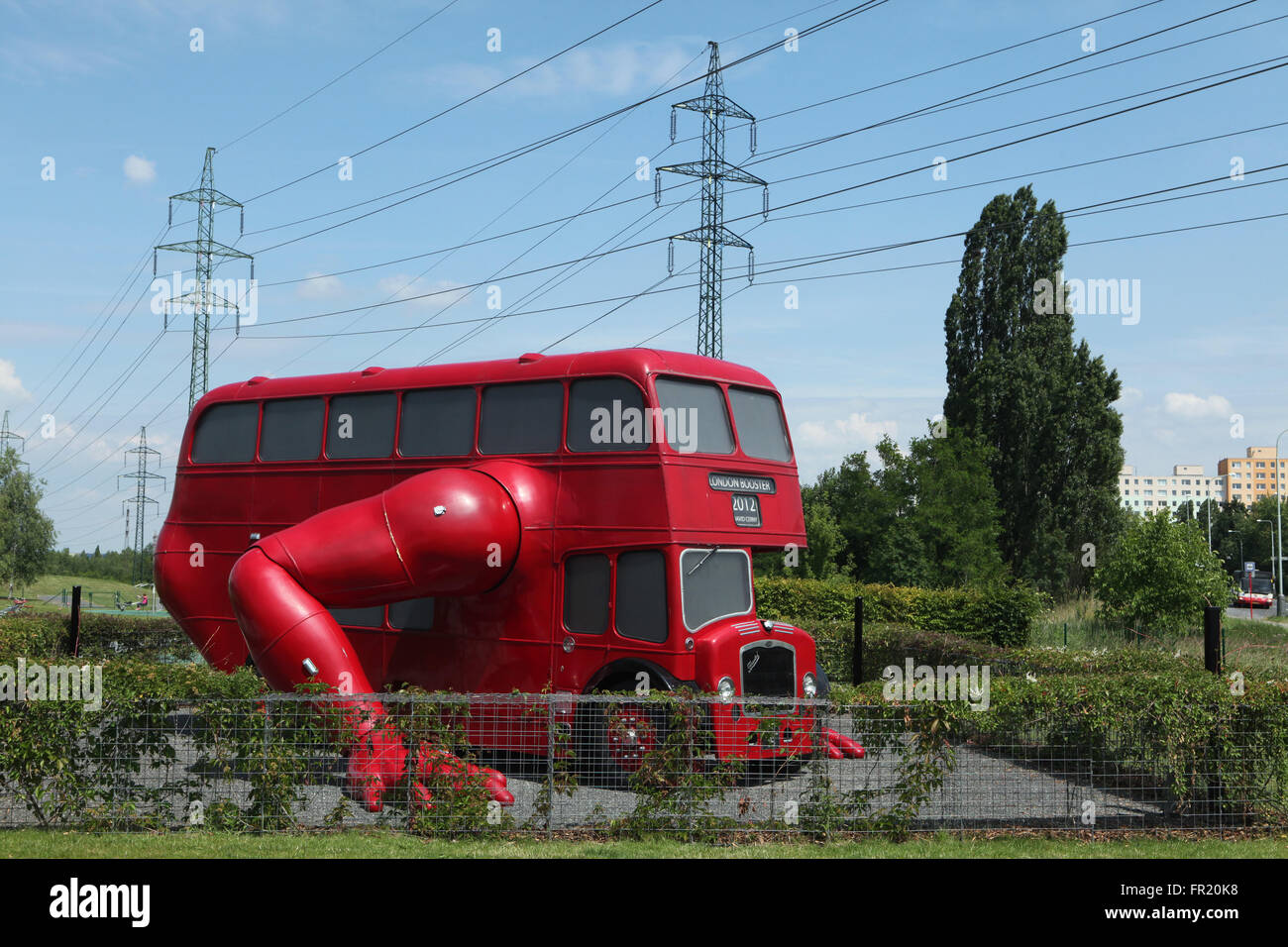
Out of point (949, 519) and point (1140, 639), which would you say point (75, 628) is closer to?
point (1140, 639)

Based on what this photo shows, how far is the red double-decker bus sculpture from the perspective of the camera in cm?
1273

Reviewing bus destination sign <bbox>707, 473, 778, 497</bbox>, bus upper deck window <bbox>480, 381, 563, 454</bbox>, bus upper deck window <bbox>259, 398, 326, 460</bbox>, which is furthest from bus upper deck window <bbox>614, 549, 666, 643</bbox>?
bus upper deck window <bbox>259, 398, 326, 460</bbox>

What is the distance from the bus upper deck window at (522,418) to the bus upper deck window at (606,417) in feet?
0.78

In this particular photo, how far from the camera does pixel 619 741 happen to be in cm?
1034

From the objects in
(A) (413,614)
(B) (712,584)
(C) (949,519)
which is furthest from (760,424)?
(C) (949,519)

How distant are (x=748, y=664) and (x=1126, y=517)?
114ft

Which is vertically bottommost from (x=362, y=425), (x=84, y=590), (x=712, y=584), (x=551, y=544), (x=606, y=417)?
(x=84, y=590)

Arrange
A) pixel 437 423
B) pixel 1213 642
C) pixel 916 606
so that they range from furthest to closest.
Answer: pixel 916 606, pixel 437 423, pixel 1213 642

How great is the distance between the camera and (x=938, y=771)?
392 inches

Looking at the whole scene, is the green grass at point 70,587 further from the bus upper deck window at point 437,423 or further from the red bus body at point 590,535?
the bus upper deck window at point 437,423

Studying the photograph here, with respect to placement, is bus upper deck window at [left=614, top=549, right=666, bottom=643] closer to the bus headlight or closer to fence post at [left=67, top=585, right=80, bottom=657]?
the bus headlight

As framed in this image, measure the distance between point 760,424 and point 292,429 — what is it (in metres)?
6.77

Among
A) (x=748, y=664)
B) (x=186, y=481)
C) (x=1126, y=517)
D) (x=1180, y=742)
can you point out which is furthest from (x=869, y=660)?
(x=1126, y=517)

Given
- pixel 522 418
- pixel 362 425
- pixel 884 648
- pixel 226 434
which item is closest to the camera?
pixel 522 418
